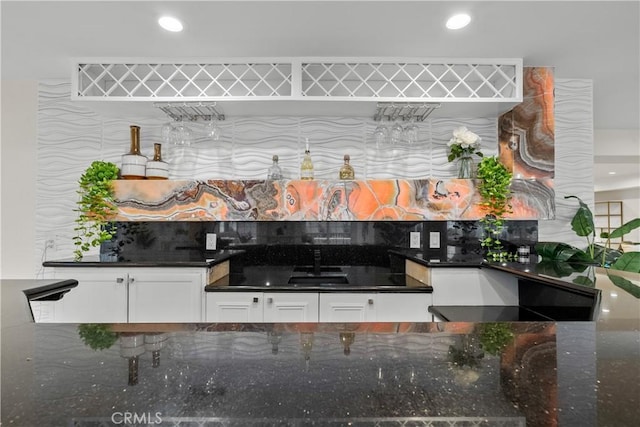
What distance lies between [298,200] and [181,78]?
54.4 inches

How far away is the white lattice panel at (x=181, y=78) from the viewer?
8.06 feet

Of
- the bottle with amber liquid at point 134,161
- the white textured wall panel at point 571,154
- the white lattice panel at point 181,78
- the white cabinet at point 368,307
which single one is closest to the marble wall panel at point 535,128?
the white textured wall panel at point 571,154

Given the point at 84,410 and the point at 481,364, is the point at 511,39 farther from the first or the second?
the point at 84,410

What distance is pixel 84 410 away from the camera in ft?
1.33

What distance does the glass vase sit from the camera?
2730 mm

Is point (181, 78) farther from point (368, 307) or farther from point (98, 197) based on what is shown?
point (368, 307)

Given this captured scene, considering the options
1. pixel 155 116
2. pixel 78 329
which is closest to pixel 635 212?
pixel 155 116

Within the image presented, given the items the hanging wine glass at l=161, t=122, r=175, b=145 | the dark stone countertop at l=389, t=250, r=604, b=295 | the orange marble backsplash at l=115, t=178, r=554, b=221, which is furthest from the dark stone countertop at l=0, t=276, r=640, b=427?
the hanging wine glass at l=161, t=122, r=175, b=145

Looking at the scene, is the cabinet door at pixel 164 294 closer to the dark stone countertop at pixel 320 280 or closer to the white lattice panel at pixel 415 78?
the dark stone countertop at pixel 320 280

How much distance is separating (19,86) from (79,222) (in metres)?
1.38

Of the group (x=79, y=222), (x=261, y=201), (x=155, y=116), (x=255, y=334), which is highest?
(x=155, y=116)

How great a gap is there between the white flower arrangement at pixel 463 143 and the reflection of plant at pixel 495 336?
7.35 ft

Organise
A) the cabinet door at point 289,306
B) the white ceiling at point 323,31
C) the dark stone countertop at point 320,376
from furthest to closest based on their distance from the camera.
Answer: the cabinet door at point 289,306, the white ceiling at point 323,31, the dark stone countertop at point 320,376

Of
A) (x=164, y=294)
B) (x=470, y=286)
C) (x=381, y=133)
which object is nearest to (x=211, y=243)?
(x=164, y=294)
